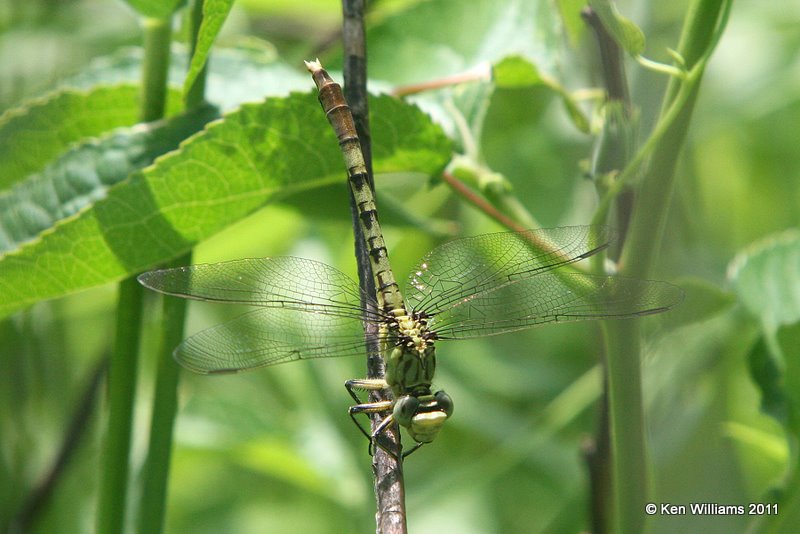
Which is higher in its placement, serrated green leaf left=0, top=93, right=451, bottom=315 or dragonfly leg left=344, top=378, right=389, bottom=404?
serrated green leaf left=0, top=93, right=451, bottom=315

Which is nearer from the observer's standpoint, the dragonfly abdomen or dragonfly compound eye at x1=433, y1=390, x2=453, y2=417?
the dragonfly abdomen

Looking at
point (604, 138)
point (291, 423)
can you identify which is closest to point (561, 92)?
point (604, 138)

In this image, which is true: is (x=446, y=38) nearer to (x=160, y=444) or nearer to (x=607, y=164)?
(x=607, y=164)

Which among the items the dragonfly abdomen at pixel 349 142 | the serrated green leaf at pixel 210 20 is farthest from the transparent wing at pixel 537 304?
the serrated green leaf at pixel 210 20

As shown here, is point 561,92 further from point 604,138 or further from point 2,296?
point 2,296

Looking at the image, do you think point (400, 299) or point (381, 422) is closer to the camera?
point (381, 422)

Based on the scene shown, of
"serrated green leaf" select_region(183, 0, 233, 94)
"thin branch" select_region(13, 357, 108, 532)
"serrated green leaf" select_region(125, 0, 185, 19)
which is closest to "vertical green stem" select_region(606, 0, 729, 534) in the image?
"serrated green leaf" select_region(183, 0, 233, 94)

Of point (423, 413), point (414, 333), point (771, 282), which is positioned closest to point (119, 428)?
point (423, 413)

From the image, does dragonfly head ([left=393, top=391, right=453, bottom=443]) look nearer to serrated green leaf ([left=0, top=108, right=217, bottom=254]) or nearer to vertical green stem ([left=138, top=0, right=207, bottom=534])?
vertical green stem ([left=138, top=0, right=207, bottom=534])
